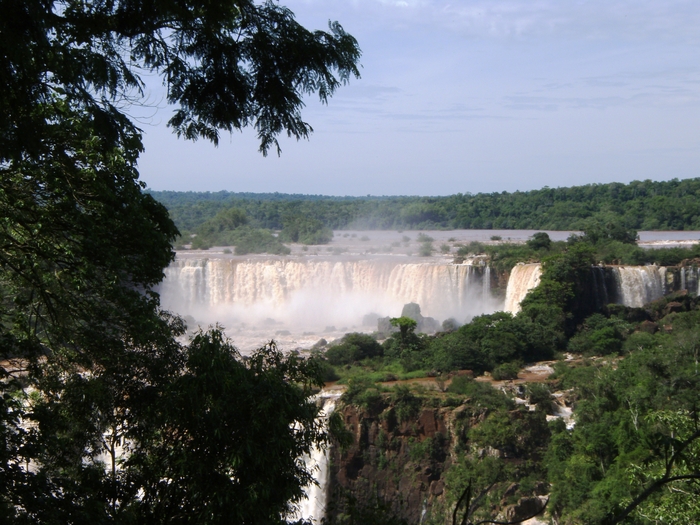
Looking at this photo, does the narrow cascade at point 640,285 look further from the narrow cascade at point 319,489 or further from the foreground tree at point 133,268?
the foreground tree at point 133,268

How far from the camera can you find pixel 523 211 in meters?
45.3

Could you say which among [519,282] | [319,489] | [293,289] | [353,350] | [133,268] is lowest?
[319,489]

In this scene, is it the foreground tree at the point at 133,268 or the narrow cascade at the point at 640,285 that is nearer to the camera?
the foreground tree at the point at 133,268

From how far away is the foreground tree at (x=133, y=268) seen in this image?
363 centimetres

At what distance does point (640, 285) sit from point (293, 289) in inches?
453

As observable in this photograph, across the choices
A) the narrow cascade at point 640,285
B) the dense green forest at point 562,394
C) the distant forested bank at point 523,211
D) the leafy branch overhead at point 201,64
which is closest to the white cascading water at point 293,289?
the dense green forest at point 562,394

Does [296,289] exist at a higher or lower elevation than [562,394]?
higher

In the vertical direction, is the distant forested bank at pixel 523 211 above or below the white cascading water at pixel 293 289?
above

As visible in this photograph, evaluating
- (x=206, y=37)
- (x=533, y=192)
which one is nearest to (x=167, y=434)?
(x=206, y=37)

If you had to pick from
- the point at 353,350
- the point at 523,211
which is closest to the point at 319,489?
the point at 353,350

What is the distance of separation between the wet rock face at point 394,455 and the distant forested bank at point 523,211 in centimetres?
2640

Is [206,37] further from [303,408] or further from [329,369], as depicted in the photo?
[329,369]

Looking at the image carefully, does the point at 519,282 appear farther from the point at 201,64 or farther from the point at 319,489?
the point at 201,64

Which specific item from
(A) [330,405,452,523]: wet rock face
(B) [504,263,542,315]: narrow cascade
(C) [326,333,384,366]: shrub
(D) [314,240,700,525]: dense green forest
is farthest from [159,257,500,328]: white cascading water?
(A) [330,405,452,523]: wet rock face
